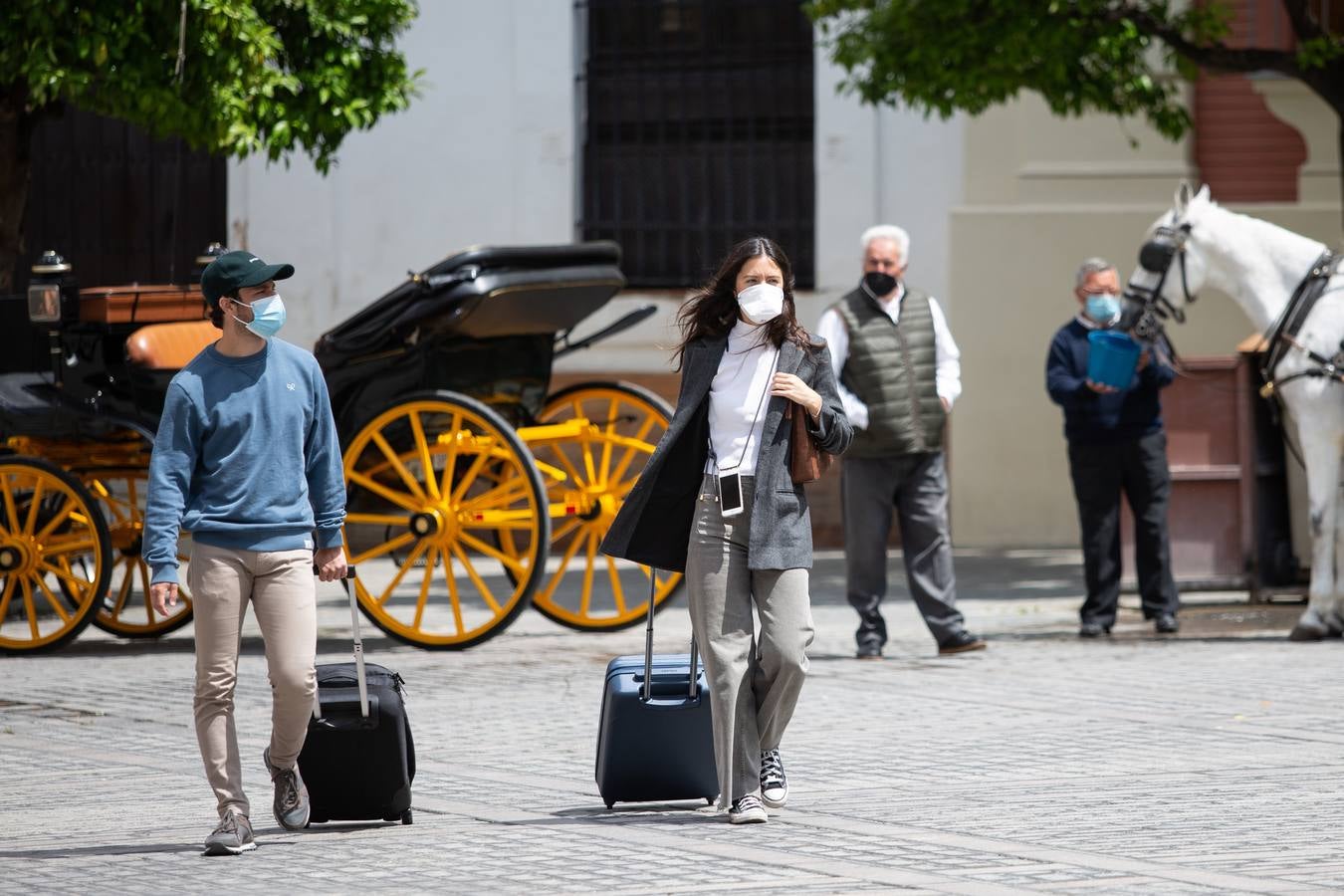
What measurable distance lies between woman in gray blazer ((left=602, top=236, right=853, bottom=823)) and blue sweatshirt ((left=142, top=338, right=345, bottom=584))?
0.97m

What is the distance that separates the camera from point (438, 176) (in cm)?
1652

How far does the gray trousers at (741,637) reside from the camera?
6.26 metres

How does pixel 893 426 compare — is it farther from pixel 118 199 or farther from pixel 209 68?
pixel 118 199

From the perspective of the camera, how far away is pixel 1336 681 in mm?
9102

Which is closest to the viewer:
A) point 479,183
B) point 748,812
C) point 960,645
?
point 748,812

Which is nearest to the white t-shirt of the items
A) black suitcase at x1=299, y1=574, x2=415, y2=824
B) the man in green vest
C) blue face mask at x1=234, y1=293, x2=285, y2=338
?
black suitcase at x1=299, y1=574, x2=415, y2=824

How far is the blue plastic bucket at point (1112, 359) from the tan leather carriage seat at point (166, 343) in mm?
4124

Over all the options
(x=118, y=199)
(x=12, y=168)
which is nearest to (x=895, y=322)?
(x=12, y=168)

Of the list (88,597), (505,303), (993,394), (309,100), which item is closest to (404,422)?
(505,303)

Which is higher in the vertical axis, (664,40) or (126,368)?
(664,40)

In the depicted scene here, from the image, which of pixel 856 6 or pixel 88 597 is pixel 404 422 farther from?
pixel 856 6

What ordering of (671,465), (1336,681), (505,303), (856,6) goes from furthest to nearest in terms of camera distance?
(856,6)
(505,303)
(1336,681)
(671,465)

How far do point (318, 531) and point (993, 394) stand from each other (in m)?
10.3

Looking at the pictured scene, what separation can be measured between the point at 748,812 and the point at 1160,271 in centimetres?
552
